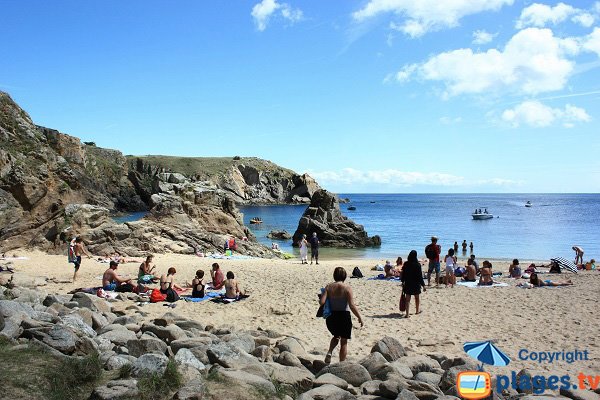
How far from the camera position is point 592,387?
7.15 metres

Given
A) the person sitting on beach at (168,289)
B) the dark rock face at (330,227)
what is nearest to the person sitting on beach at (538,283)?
the person sitting on beach at (168,289)

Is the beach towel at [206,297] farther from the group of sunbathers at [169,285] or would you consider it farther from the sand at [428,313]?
the sand at [428,313]

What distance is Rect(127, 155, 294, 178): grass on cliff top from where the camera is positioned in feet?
468

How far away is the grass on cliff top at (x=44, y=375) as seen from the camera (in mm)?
5012

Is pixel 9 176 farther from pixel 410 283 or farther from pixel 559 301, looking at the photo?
pixel 559 301

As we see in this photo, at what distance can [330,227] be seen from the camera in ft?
144

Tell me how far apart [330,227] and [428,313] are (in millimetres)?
31337

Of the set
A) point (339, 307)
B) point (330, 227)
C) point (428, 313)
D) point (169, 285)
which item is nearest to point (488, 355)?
point (339, 307)

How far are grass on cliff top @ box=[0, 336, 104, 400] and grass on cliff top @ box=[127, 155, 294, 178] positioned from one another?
13165cm

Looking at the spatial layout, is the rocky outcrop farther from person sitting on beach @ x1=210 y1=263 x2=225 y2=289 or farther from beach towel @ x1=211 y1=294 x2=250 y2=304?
person sitting on beach @ x1=210 y1=263 x2=225 y2=289

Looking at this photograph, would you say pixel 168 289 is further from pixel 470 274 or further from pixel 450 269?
pixel 470 274

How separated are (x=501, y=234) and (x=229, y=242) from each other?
37.2m

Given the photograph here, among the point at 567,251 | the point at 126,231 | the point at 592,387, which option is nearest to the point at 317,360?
the point at 592,387

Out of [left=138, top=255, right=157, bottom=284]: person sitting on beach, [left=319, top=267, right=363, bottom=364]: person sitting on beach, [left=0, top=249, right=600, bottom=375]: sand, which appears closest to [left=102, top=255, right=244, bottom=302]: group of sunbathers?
[left=138, top=255, right=157, bottom=284]: person sitting on beach
